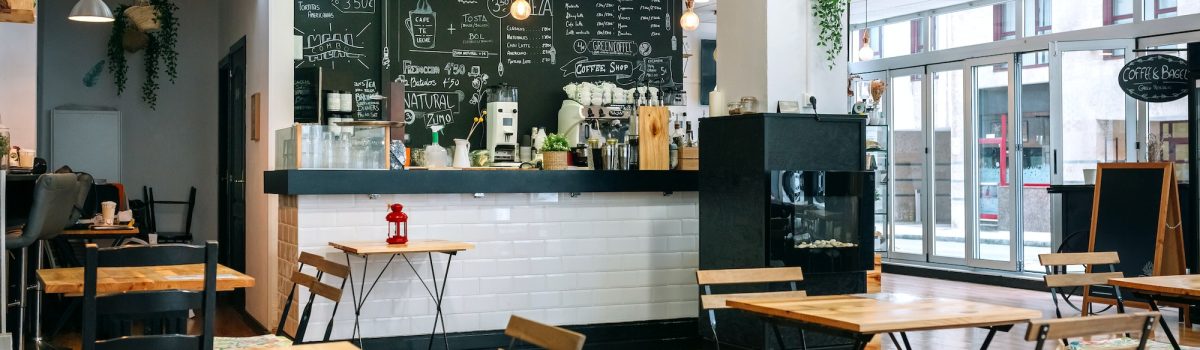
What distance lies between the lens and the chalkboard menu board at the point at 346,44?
8.55 meters

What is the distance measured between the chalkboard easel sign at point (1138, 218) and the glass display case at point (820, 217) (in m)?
2.60

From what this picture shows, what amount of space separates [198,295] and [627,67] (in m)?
6.50

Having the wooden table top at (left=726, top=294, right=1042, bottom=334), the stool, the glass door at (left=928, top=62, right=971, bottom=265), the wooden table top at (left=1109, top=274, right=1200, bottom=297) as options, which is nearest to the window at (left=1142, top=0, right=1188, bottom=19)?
the glass door at (left=928, top=62, right=971, bottom=265)

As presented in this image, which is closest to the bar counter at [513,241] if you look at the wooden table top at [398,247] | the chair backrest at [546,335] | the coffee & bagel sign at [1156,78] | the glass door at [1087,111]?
the wooden table top at [398,247]

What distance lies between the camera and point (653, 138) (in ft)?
23.8

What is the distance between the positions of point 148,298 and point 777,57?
13.7 feet

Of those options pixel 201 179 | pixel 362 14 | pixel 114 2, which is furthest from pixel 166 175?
pixel 362 14

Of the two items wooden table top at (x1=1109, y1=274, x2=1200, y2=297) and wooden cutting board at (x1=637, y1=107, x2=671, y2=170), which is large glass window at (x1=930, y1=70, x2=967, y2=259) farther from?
wooden table top at (x1=1109, y1=274, x2=1200, y2=297)

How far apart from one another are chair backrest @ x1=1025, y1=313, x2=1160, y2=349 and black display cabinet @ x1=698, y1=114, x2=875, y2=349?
2816mm

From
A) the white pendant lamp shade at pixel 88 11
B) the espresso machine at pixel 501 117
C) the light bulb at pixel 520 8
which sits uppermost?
the light bulb at pixel 520 8

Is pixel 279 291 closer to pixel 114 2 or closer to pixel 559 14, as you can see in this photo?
pixel 559 14

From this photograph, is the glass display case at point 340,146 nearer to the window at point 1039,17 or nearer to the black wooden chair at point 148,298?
the black wooden chair at point 148,298

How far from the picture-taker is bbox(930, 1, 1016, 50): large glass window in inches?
450

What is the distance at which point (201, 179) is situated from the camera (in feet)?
37.1
